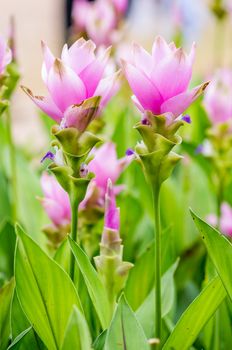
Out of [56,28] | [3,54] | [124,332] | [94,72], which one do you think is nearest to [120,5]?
[3,54]

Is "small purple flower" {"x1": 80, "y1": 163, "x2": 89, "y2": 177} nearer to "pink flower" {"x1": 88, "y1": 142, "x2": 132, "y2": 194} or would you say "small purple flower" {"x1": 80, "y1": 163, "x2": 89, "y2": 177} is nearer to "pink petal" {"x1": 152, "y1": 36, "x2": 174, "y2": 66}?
"pink petal" {"x1": 152, "y1": 36, "x2": 174, "y2": 66}

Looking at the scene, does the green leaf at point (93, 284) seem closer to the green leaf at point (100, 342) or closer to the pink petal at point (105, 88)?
the green leaf at point (100, 342)

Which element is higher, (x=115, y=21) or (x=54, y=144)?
(x=115, y=21)

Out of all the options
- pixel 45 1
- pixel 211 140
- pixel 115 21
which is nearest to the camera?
pixel 211 140

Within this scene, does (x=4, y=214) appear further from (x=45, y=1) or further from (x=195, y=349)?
(x=45, y=1)

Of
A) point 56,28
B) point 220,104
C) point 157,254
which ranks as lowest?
point 157,254

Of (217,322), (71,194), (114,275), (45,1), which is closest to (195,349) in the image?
(217,322)

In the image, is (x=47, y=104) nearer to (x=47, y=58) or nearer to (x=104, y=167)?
(x=47, y=58)
